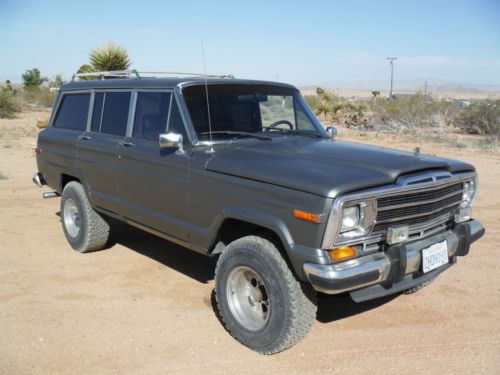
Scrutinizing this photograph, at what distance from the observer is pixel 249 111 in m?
4.64

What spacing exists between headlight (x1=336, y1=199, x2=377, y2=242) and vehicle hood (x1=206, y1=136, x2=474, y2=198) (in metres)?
0.12

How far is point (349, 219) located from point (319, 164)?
0.55 meters

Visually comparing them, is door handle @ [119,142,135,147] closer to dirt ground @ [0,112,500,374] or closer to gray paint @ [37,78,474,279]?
gray paint @ [37,78,474,279]

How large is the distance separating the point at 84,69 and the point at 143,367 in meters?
13.4

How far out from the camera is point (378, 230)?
11.0 feet

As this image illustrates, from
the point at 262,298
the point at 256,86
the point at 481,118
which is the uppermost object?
the point at 481,118

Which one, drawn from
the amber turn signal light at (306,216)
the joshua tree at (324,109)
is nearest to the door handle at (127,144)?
the amber turn signal light at (306,216)

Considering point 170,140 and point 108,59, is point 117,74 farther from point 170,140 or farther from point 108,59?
point 108,59

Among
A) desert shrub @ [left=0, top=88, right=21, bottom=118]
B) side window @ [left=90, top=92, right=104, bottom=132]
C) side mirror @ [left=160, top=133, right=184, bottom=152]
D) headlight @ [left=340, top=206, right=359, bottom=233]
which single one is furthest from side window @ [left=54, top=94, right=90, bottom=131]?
desert shrub @ [left=0, top=88, right=21, bottom=118]

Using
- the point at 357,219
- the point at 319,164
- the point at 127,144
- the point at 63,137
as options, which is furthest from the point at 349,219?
the point at 63,137

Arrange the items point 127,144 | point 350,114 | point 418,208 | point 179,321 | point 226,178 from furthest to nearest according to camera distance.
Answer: point 350,114, point 127,144, point 179,321, point 226,178, point 418,208

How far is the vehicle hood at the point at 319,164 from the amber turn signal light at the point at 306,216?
141mm

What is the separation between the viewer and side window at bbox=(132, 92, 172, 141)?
447 centimetres

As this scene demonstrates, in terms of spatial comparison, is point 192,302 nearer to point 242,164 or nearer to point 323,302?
point 323,302
